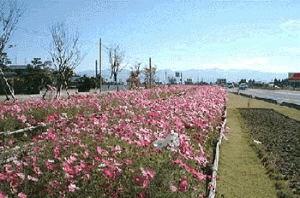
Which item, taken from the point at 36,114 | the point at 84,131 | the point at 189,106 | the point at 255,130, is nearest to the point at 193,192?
the point at 84,131

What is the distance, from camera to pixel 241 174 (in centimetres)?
575

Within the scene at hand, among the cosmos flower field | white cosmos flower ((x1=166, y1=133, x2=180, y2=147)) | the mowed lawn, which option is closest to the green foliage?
the mowed lawn

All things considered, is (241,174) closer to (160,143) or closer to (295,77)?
(160,143)

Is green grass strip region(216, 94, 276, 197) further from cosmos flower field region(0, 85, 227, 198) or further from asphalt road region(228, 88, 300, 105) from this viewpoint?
asphalt road region(228, 88, 300, 105)

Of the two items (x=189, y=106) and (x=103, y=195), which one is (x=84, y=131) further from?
(x=189, y=106)

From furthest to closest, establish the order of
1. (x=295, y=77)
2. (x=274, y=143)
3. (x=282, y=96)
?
1. (x=295, y=77)
2. (x=282, y=96)
3. (x=274, y=143)

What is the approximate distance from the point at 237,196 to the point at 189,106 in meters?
2.84

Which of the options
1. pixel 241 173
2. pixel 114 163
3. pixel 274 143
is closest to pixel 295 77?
pixel 274 143

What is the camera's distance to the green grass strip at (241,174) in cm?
486

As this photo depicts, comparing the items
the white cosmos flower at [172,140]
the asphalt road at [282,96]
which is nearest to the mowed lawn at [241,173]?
the white cosmos flower at [172,140]

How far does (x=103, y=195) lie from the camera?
3240mm

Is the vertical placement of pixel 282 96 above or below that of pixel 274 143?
above

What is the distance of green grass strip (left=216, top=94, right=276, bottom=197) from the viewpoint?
486 centimetres

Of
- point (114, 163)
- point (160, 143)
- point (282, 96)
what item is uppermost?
point (160, 143)
